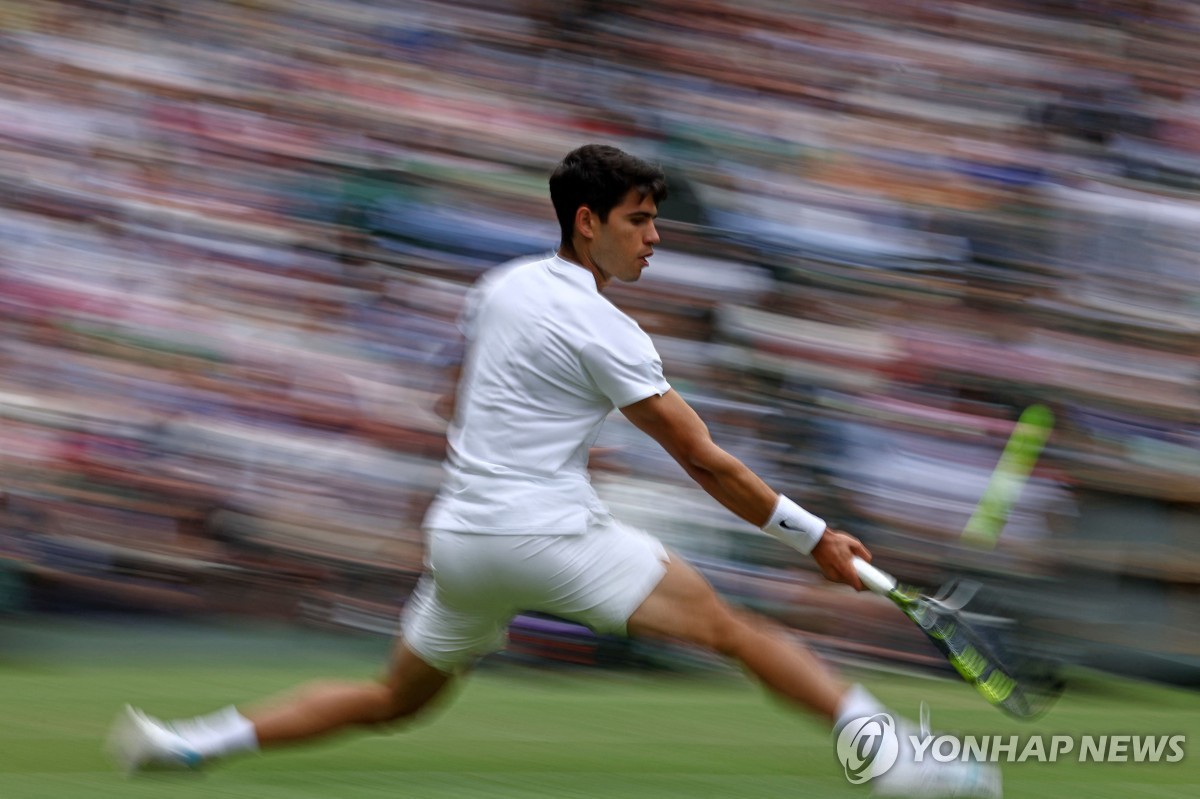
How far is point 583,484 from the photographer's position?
4316 mm

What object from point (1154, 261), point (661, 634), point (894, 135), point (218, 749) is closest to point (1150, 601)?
point (1154, 261)

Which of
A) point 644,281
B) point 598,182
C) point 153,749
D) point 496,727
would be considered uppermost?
point 598,182

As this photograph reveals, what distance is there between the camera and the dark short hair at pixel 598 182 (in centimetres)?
433

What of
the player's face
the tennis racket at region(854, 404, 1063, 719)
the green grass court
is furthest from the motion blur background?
the player's face

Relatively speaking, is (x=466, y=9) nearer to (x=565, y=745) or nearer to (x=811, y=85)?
(x=811, y=85)

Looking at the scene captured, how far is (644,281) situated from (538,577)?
4.11 m

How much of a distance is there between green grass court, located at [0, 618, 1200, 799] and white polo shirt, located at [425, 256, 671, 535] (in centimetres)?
92

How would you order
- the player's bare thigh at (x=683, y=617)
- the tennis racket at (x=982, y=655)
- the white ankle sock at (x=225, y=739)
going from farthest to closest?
the white ankle sock at (x=225, y=739), the tennis racket at (x=982, y=655), the player's bare thigh at (x=683, y=617)

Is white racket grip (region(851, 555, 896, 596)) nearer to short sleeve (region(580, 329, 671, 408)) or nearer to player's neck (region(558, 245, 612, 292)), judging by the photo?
short sleeve (region(580, 329, 671, 408))

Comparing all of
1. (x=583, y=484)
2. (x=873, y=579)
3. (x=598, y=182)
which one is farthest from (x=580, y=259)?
(x=873, y=579)

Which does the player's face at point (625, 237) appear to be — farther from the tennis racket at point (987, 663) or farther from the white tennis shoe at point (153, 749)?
the white tennis shoe at point (153, 749)

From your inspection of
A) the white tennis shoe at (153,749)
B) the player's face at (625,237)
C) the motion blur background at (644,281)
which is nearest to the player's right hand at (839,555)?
the player's face at (625,237)

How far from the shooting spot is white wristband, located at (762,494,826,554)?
427 centimetres

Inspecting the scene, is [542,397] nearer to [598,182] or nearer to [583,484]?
[583,484]
